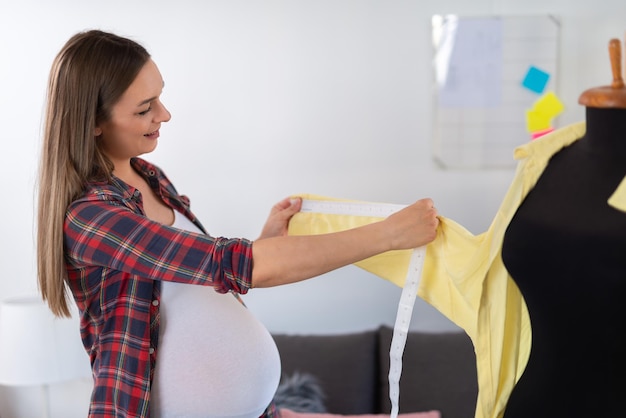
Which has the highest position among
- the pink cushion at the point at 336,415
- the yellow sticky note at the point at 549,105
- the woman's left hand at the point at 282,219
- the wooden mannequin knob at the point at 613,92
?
the wooden mannequin knob at the point at 613,92

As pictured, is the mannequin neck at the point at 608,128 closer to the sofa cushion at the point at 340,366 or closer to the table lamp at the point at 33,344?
the sofa cushion at the point at 340,366

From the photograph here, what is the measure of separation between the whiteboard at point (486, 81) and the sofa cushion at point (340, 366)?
0.77m

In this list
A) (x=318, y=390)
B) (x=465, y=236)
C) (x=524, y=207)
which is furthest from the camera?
(x=318, y=390)

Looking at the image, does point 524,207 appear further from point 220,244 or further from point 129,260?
point 129,260

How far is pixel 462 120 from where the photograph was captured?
283 centimetres

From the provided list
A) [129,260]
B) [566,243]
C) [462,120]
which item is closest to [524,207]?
[566,243]

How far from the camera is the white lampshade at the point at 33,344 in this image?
8.52ft

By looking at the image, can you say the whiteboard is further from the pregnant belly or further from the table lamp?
the table lamp

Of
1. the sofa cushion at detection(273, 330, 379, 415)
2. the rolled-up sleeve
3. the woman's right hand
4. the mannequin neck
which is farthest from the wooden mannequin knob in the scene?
the sofa cushion at detection(273, 330, 379, 415)

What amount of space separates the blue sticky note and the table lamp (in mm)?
1877

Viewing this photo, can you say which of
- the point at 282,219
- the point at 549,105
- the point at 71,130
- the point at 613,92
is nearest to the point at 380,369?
the point at 282,219

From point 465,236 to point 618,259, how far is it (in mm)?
441

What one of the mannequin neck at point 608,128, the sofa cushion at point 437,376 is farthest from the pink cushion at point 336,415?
the mannequin neck at point 608,128

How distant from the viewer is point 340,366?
2.75 meters
